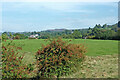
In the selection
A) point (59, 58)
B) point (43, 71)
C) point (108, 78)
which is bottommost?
point (108, 78)

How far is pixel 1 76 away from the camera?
343 centimetres

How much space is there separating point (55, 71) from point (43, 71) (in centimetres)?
33

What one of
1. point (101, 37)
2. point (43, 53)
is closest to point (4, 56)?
point (43, 53)

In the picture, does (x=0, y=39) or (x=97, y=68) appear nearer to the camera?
(x=0, y=39)

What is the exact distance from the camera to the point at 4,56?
338 centimetres

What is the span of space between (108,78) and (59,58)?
197 centimetres

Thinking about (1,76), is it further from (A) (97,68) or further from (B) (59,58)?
(A) (97,68)

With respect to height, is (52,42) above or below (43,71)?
above

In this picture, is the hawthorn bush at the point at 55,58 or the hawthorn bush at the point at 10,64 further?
the hawthorn bush at the point at 55,58

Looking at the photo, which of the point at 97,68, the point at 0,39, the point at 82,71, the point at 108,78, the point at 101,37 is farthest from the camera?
the point at 101,37

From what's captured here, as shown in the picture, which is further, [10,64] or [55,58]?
[55,58]

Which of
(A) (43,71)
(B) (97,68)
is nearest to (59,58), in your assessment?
(A) (43,71)

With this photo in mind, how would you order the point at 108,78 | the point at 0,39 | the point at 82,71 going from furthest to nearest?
1. the point at 82,71
2. the point at 108,78
3. the point at 0,39

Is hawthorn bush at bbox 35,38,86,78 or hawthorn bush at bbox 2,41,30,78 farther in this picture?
hawthorn bush at bbox 35,38,86,78
